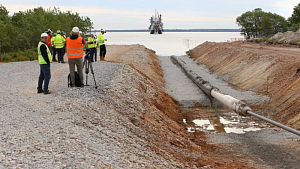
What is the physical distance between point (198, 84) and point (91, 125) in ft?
51.9

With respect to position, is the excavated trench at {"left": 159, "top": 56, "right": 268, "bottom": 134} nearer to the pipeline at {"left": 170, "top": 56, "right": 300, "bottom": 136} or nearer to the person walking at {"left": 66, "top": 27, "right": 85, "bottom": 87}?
the pipeline at {"left": 170, "top": 56, "right": 300, "bottom": 136}

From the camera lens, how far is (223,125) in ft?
54.8

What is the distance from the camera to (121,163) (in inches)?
304

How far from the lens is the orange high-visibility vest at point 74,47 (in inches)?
556

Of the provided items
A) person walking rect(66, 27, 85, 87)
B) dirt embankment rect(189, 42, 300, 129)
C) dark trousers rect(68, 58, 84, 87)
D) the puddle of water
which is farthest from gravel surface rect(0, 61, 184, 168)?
dirt embankment rect(189, 42, 300, 129)

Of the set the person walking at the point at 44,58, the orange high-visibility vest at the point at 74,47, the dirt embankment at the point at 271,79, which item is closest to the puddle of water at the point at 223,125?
the dirt embankment at the point at 271,79

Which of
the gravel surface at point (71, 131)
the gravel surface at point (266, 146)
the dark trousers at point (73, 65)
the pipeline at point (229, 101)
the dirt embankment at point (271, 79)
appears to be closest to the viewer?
the gravel surface at point (71, 131)

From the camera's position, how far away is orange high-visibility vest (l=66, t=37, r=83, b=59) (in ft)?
46.3

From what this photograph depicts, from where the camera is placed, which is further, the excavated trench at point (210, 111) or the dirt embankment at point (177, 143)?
the excavated trench at point (210, 111)

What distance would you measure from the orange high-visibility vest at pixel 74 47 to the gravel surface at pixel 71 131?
130 cm

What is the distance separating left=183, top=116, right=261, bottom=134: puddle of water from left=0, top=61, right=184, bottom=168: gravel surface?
3291 millimetres

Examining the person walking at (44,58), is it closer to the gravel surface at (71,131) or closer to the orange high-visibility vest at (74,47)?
the gravel surface at (71,131)

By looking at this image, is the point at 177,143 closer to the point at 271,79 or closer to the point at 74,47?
the point at 74,47

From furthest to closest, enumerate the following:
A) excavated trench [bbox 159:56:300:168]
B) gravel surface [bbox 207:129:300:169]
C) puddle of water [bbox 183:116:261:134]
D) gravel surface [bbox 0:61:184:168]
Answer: puddle of water [bbox 183:116:261:134] < excavated trench [bbox 159:56:300:168] < gravel surface [bbox 207:129:300:169] < gravel surface [bbox 0:61:184:168]
